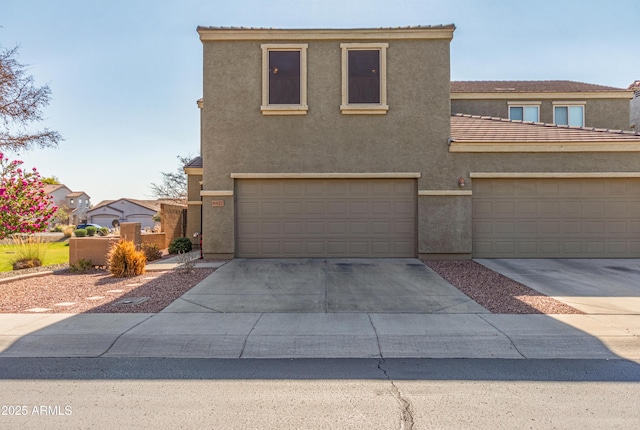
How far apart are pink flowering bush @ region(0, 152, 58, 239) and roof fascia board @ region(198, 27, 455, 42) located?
688 centimetres

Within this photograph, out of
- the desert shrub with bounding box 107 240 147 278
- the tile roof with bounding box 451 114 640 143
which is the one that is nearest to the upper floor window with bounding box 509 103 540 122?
the tile roof with bounding box 451 114 640 143

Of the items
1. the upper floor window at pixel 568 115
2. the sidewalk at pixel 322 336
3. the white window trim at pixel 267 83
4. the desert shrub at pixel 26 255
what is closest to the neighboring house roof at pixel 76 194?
the desert shrub at pixel 26 255

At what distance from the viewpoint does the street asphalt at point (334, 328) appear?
538 centimetres

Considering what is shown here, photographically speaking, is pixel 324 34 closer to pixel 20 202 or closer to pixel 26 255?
pixel 20 202

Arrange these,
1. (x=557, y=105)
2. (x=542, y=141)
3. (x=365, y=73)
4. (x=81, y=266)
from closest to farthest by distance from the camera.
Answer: (x=81, y=266) → (x=542, y=141) → (x=365, y=73) → (x=557, y=105)

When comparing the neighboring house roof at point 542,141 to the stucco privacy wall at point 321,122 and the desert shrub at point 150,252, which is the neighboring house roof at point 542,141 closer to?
the stucco privacy wall at point 321,122

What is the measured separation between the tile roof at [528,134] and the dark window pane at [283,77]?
5.56 m

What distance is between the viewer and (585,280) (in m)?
9.72

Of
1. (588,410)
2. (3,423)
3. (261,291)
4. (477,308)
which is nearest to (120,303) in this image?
(261,291)

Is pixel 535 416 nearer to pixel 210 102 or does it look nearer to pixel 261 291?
pixel 261 291

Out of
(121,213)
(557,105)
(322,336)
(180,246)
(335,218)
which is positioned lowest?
(322,336)

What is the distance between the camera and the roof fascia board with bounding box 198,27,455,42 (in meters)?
12.7

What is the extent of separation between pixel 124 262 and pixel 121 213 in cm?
5936

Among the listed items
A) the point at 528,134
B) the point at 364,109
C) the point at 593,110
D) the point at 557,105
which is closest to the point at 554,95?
the point at 557,105
